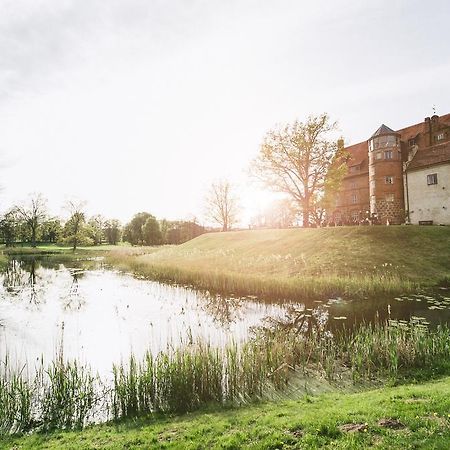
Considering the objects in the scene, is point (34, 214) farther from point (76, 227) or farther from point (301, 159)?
point (301, 159)

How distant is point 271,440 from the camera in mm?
5430

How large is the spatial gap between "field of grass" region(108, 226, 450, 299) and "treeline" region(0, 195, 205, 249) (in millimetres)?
40605

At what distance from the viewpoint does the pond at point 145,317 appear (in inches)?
459

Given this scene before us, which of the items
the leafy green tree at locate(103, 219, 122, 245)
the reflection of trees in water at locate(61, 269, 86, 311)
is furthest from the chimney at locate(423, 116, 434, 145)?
the leafy green tree at locate(103, 219, 122, 245)

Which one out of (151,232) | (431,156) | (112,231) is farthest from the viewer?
(112,231)

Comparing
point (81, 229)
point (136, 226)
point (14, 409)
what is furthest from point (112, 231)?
point (14, 409)

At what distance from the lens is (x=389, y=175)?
39688mm

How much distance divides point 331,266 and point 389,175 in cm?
2122

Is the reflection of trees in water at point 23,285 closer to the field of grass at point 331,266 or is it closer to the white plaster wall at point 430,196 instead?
the field of grass at point 331,266

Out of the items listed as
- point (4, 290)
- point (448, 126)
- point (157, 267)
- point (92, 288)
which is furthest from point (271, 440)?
point (448, 126)

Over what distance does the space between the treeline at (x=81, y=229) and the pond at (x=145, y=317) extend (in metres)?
45.9

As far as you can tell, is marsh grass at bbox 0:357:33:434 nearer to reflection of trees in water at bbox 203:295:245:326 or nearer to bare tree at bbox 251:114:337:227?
reflection of trees in water at bbox 203:295:245:326

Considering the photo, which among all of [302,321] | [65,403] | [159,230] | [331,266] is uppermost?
[159,230]

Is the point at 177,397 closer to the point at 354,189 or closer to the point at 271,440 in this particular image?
the point at 271,440
